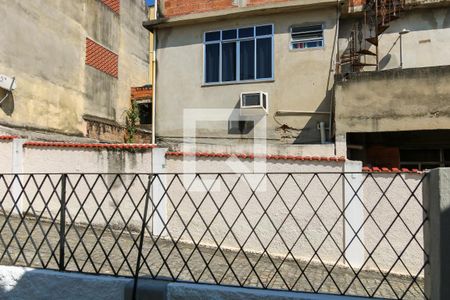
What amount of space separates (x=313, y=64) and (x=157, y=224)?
597 centimetres

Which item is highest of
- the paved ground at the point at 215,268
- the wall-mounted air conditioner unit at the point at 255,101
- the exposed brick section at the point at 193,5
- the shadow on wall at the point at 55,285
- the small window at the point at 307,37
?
the exposed brick section at the point at 193,5

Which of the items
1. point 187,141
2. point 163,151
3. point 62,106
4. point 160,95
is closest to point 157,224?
point 163,151

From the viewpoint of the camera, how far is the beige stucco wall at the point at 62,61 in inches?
529

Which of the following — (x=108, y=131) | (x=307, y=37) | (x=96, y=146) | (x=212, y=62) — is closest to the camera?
(x=96, y=146)

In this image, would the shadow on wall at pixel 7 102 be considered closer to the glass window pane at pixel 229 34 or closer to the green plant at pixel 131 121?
the green plant at pixel 131 121

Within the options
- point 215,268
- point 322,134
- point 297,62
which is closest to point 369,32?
point 297,62

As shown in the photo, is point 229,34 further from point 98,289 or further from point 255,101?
point 98,289

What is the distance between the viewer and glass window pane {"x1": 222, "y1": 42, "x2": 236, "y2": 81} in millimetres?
11883

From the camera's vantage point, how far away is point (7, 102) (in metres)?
Answer: 13.1

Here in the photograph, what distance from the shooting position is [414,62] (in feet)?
36.1

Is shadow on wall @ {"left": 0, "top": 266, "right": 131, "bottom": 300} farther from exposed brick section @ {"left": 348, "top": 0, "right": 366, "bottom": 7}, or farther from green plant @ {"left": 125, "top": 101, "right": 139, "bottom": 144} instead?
green plant @ {"left": 125, "top": 101, "right": 139, "bottom": 144}

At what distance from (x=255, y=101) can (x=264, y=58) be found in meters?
1.46

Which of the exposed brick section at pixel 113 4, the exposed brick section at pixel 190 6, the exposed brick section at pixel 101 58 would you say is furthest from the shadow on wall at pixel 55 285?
the exposed brick section at pixel 113 4

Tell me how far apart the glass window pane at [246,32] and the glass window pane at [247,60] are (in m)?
0.20
